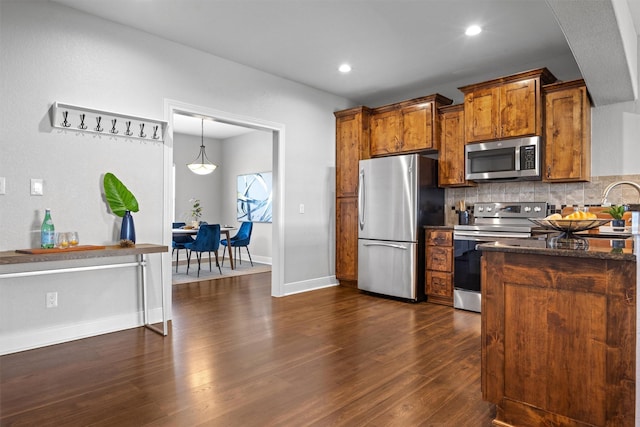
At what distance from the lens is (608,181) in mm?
3758

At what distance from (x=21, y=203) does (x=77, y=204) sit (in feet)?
1.21

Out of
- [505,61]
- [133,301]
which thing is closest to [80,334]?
[133,301]

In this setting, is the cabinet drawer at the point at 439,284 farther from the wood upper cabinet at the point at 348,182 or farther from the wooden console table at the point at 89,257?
the wooden console table at the point at 89,257

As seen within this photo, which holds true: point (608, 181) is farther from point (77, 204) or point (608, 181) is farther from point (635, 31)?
point (77, 204)

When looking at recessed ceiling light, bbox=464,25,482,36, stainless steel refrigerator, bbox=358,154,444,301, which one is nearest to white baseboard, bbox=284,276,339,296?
stainless steel refrigerator, bbox=358,154,444,301

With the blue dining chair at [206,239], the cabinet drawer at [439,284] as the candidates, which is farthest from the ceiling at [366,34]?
the blue dining chair at [206,239]

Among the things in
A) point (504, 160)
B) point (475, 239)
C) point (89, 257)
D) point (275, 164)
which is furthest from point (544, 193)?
point (89, 257)

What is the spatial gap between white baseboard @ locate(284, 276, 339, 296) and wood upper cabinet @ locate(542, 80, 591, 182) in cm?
290

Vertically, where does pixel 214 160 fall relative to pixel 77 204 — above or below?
above

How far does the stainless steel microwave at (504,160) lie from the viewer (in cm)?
386

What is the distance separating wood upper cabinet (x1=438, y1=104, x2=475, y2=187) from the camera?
4.48 meters

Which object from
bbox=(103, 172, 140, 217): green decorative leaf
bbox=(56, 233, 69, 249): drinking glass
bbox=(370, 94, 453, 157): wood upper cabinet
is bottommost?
bbox=(56, 233, 69, 249): drinking glass

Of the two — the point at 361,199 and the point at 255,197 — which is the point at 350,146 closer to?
→ the point at 361,199

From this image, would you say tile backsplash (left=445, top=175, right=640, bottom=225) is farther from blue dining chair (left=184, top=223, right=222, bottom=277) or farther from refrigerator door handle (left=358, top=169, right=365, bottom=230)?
blue dining chair (left=184, top=223, right=222, bottom=277)
